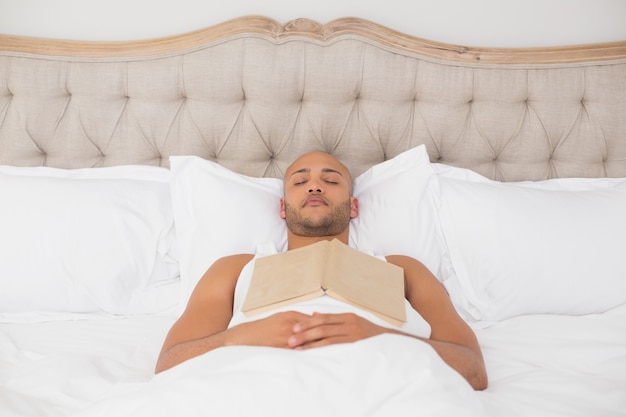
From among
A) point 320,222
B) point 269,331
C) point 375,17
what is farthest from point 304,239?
point 375,17

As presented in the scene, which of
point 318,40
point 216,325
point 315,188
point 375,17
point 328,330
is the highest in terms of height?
point 375,17

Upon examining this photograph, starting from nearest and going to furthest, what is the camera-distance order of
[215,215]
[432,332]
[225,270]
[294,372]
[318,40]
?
[294,372] → [432,332] → [225,270] → [215,215] → [318,40]

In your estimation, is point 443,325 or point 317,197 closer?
point 443,325

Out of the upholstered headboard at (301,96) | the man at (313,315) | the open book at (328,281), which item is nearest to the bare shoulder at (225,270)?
the man at (313,315)

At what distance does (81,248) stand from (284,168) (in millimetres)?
779

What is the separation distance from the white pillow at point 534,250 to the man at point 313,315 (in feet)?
0.73

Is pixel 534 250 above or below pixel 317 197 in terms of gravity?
below

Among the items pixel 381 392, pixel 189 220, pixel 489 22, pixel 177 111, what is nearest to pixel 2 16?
pixel 177 111

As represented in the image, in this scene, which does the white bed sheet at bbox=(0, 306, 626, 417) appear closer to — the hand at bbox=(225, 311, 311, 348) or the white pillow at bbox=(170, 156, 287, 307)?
the hand at bbox=(225, 311, 311, 348)

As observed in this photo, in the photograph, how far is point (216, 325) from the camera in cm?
139

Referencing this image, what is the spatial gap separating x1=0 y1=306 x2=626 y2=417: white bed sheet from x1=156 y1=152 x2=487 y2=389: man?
0.11 meters

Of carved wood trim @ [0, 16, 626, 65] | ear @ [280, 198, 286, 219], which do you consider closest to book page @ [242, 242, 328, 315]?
ear @ [280, 198, 286, 219]

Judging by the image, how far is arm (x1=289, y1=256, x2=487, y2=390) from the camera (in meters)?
1.16

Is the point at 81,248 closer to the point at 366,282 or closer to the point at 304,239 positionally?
the point at 304,239
